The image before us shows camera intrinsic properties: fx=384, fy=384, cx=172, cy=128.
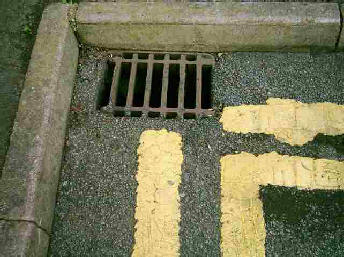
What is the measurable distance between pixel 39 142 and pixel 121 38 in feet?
3.33

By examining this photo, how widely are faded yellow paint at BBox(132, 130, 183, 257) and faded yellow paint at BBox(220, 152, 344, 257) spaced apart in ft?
0.98

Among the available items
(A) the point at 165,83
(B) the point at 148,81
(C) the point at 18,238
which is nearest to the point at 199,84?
(A) the point at 165,83

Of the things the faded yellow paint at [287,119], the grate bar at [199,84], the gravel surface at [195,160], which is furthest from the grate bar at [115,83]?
the faded yellow paint at [287,119]

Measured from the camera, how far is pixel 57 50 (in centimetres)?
259

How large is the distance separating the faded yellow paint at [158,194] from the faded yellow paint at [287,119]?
16.8 inches

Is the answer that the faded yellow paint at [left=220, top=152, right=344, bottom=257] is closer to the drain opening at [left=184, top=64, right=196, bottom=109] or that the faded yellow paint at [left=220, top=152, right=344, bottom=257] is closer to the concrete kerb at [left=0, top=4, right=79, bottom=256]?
the drain opening at [left=184, top=64, right=196, bottom=109]

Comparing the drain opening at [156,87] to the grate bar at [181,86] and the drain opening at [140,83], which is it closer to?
the drain opening at [140,83]

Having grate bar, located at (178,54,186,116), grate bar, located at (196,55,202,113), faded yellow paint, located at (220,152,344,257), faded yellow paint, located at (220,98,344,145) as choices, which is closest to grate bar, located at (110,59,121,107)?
grate bar, located at (178,54,186,116)

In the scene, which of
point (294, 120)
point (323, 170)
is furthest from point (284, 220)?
point (294, 120)

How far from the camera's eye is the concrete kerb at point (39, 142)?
6.81 ft

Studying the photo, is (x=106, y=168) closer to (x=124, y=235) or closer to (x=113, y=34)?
(x=124, y=235)

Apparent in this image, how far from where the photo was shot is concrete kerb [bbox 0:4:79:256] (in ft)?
6.81

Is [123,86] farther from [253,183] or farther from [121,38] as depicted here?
[253,183]

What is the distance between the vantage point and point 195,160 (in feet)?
8.22
